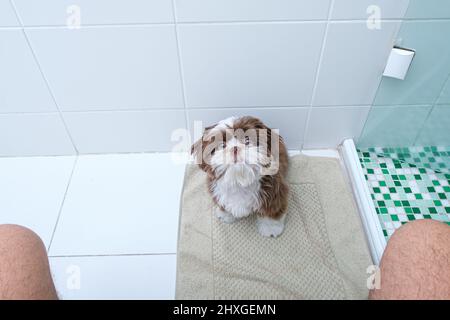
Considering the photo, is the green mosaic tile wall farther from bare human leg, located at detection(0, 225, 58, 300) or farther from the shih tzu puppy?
bare human leg, located at detection(0, 225, 58, 300)

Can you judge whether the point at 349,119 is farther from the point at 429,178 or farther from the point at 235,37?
the point at 235,37

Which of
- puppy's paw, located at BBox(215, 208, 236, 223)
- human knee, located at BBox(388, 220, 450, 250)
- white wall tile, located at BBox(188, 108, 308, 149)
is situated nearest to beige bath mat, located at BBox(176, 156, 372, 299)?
puppy's paw, located at BBox(215, 208, 236, 223)

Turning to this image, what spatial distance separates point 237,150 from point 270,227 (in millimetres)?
451

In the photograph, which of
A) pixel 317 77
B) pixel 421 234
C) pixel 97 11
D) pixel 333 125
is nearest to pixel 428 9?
pixel 317 77

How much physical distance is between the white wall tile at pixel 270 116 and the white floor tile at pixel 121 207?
0.92 ft

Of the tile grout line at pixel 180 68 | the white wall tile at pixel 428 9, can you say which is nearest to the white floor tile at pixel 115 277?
the tile grout line at pixel 180 68

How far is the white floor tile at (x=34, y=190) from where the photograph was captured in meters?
1.36

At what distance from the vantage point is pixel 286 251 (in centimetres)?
122

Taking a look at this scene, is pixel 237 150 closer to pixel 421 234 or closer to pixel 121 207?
pixel 421 234

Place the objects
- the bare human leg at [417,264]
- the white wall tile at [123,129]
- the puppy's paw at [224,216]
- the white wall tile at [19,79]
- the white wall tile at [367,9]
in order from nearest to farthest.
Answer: the bare human leg at [417,264]
the white wall tile at [367,9]
the white wall tile at [19,79]
the puppy's paw at [224,216]
the white wall tile at [123,129]

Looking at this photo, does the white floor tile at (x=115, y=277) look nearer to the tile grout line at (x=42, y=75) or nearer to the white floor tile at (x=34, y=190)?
the white floor tile at (x=34, y=190)

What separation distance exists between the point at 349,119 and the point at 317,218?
0.46 metres

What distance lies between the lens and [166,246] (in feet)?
4.15
